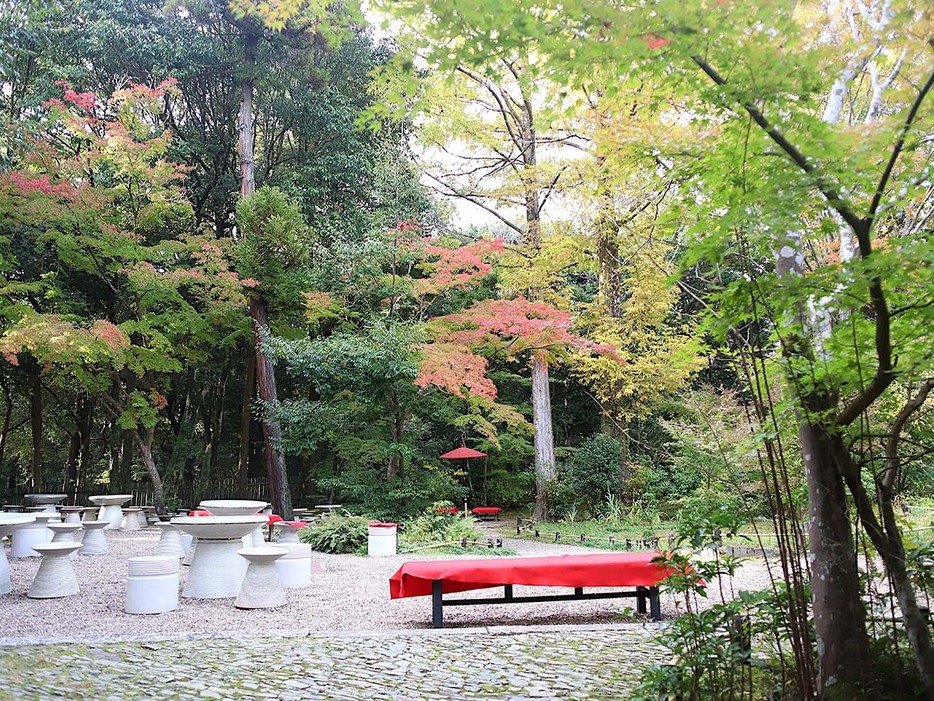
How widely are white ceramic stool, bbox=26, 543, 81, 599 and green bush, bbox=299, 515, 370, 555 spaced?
397 centimetres

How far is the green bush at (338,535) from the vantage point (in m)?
9.95

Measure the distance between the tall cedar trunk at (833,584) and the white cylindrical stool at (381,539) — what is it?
286 inches

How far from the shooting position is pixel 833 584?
9.01 feet

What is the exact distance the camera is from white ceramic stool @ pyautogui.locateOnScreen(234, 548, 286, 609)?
5.80m

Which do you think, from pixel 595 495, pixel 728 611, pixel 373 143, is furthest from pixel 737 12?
pixel 373 143

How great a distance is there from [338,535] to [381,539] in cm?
87

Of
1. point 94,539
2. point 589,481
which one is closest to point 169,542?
point 94,539

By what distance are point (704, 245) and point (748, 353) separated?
0.54 metres

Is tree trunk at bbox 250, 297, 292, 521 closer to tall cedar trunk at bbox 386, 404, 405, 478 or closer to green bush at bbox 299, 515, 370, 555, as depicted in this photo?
tall cedar trunk at bbox 386, 404, 405, 478

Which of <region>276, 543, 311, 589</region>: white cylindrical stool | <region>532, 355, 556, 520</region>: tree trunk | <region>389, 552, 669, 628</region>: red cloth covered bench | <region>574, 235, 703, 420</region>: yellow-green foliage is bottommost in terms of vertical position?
<region>276, 543, 311, 589</region>: white cylindrical stool

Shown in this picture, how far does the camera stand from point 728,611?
9.62 ft

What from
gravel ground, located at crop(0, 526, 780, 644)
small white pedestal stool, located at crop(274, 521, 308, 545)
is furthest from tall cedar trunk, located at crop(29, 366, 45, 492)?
gravel ground, located at crop(0, 526, 780, 644)

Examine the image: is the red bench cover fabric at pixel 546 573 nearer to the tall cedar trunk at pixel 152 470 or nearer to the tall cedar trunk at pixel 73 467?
the tall cedar trunk at pixel 152 470

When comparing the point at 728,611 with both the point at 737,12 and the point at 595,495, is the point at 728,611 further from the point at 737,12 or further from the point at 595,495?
the point at 595,495
